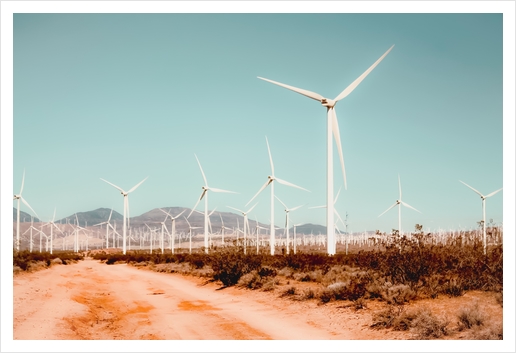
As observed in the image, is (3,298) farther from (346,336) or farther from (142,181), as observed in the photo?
(142,181)

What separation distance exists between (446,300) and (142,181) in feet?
151

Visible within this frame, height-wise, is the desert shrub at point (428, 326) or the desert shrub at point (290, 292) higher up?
the desert shrub at point (428, 326)

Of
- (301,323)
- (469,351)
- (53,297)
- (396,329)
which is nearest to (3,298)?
(53,297)

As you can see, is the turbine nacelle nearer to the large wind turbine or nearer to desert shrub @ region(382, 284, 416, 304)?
the large wind turbine

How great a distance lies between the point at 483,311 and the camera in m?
13.2

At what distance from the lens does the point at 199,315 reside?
16.5 m

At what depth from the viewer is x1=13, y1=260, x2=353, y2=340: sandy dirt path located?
13859 millimetres

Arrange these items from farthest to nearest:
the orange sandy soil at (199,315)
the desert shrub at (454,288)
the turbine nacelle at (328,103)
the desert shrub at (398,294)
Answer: the turbine nacelle at (328,103) < the desert shrub at (454,288) < the desert shrub at (398,294) < the orange sandy soil at (199,315)

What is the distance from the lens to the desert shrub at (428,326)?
12266 mm

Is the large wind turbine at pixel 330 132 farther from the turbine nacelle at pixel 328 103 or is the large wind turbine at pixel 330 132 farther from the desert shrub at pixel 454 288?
the desert shrub at pixel 454 288

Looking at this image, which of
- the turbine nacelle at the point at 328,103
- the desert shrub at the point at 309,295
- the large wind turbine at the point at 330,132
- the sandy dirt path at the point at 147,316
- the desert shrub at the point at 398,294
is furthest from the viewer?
the turbine nacelle at the point at 328,103

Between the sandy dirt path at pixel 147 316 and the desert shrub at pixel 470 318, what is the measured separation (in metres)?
3.01

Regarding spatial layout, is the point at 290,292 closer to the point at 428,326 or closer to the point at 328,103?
the point at 428,326

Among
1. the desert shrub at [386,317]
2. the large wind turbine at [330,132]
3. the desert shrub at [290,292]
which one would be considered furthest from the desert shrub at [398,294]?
the large wind turbine at [330,132]
